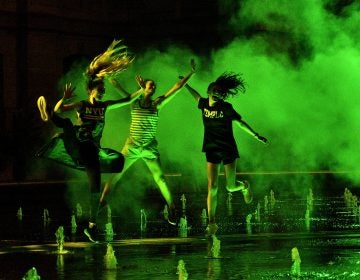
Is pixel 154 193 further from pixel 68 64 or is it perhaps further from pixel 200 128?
pixel 68 64

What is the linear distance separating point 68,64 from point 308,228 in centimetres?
1925

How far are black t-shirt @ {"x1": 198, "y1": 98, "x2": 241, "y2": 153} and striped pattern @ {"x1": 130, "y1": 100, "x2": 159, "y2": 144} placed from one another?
70cm

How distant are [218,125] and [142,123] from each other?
0.99m

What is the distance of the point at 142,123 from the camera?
45.6 ft

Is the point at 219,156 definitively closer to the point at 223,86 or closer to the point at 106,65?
the point at 223,86

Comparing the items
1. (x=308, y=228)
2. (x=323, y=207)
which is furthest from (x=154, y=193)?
(x=308, y=228)

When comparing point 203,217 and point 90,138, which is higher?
point 90,138

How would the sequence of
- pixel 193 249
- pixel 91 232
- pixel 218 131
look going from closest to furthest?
1. pixel 193 249
2. pixel 91 232
3. pixel 218 131

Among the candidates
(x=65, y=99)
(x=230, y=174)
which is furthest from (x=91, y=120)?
(x=230, y=174)

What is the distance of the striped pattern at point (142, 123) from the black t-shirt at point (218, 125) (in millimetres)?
700

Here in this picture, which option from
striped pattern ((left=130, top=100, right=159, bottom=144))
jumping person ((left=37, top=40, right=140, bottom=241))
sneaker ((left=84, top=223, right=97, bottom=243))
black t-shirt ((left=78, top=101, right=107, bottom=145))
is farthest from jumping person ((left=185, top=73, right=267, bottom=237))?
sneaker ((left=84, top=223, right=97, bottom=243))

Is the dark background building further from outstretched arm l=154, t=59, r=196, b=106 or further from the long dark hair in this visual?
→ the long dark hair

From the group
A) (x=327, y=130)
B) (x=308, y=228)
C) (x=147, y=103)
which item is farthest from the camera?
(x=327, y=130)

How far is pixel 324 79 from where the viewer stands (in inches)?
921
